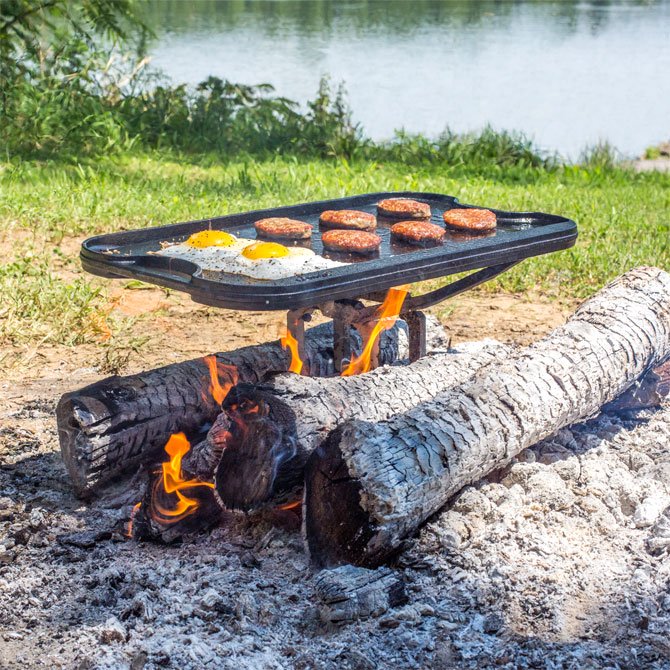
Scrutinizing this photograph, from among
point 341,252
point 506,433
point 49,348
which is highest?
point 341,252

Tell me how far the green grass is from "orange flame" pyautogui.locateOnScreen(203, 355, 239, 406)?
58.4 inches

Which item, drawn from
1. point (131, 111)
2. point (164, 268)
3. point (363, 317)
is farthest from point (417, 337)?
point (131, 111)

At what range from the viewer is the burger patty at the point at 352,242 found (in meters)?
3.19

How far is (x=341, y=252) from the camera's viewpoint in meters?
3.21

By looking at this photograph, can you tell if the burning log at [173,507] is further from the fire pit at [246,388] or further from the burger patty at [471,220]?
the burger patty at [471,220]

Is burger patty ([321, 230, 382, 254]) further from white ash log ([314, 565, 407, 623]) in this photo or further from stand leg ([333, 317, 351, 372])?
white ash log ([314, 565, 407, 623])

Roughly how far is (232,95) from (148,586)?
8.34 meters

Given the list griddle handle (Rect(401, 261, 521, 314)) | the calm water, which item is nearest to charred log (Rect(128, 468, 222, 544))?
griddle handle (Rect(401, 261, 521, 314))

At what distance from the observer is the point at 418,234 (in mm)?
3309

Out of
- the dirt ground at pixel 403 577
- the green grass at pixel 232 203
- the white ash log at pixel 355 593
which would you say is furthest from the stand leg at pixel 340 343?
the green grass at pixel 232 203

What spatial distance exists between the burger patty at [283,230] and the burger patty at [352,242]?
14 cm

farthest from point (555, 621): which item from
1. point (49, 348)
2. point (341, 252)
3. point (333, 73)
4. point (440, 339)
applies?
point (333, 73)

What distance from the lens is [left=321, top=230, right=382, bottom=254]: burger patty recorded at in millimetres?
3191

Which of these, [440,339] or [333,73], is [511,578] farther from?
[333,73]
